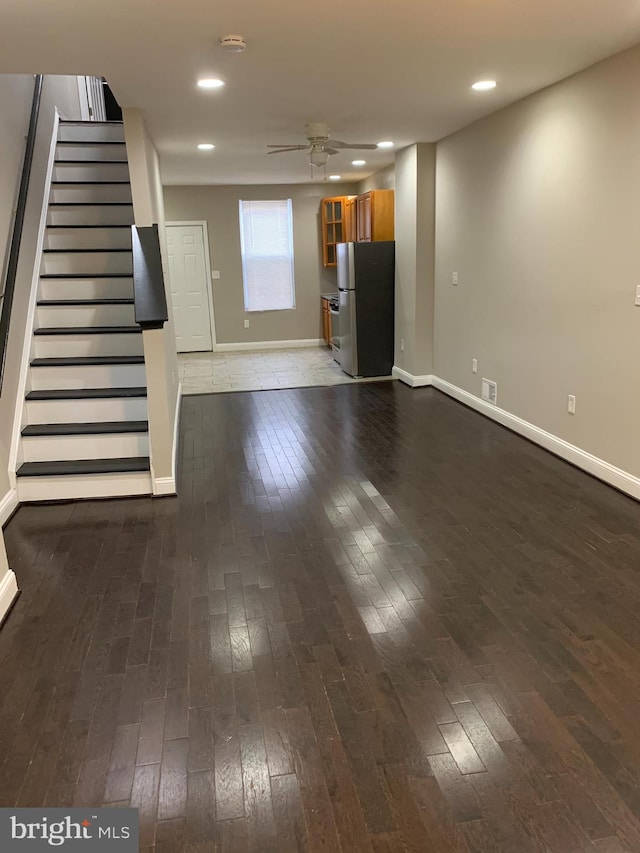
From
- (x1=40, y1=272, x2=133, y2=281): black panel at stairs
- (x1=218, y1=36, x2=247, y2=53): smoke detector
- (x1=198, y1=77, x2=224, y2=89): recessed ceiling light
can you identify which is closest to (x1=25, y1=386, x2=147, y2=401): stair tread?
(x1=40, y1=272, x2=133, y2=281): black panel at stairs

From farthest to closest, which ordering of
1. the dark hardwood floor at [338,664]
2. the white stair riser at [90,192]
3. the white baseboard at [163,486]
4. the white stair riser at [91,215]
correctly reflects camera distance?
1. the white stair riser at [90,192]
2. the white stair riser at [91,215]
3. the white baseboard at [163,486]
4. the dark hardwood floor at [338,664]

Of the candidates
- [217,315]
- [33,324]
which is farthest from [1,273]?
[217,315]

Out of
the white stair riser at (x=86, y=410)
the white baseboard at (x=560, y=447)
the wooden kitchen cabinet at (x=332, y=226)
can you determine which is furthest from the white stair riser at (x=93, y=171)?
the wooden kitchen cabinet at (x=332, y=226)

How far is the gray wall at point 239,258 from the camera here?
9.11 m

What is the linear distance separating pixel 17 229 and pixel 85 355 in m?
0.94

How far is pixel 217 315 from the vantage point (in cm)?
953

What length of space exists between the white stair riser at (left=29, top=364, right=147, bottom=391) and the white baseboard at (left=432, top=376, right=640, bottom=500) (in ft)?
9.53

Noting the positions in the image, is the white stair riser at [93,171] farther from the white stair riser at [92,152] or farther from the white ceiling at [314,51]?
the white ceiling at [314,51]

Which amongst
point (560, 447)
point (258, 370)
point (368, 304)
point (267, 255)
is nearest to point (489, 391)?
point (560, 447)

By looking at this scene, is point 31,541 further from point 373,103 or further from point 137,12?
point 373,103

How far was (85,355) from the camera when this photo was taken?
4504mm

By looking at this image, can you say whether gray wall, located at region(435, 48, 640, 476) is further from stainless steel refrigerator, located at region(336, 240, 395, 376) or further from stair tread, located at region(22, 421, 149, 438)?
stair tread, located at region(22, 421, 149, 438)

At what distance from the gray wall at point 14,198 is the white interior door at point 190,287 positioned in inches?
148

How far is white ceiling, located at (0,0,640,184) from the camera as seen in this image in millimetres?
2557
